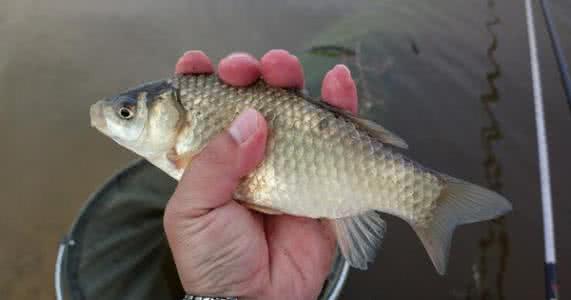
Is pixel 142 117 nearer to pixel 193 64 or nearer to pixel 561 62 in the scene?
pixel 193 64

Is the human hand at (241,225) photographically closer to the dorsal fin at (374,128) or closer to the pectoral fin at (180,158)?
the pectoral fin at (180,158)

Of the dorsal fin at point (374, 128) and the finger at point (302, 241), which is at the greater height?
the dorsal fin at point (374, 128)

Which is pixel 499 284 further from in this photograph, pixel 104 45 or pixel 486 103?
pixel 104 45

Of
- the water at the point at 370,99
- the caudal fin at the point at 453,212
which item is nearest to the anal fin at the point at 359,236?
the caudal fin at the point at 453,212

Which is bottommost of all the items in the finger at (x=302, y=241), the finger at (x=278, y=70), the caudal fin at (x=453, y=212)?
the finger at (x=302, y=241)

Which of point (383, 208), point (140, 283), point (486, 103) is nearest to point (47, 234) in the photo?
point (140, 283)

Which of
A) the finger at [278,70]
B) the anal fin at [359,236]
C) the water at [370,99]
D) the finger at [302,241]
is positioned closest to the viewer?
the anal fin at [359,236]
